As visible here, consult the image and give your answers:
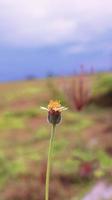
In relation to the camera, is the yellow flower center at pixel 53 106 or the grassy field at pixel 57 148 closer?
the yellow flower center at pixel 53 106

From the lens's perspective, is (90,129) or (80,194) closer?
(80,194)

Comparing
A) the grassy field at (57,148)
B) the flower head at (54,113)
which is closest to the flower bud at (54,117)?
the flower head at (54,113)

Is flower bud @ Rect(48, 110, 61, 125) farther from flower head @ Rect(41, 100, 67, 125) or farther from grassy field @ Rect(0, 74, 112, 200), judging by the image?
grassy field @ Rect(0, 74, 112, 200)

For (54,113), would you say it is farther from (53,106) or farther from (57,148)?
(57,148)

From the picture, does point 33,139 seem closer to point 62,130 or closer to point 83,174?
point 62,130

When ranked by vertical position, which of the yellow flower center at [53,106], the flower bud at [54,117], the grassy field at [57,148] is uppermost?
the yellow flower center at [53,106]

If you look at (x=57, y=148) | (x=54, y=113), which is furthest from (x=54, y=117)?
(x=57, y=148)

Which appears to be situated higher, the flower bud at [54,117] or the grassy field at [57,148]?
the flower bud at [54,117]

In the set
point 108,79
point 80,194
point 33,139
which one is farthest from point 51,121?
point 108,79

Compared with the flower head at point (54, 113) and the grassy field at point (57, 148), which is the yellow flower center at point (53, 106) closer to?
the flower head at point (54, 113)
